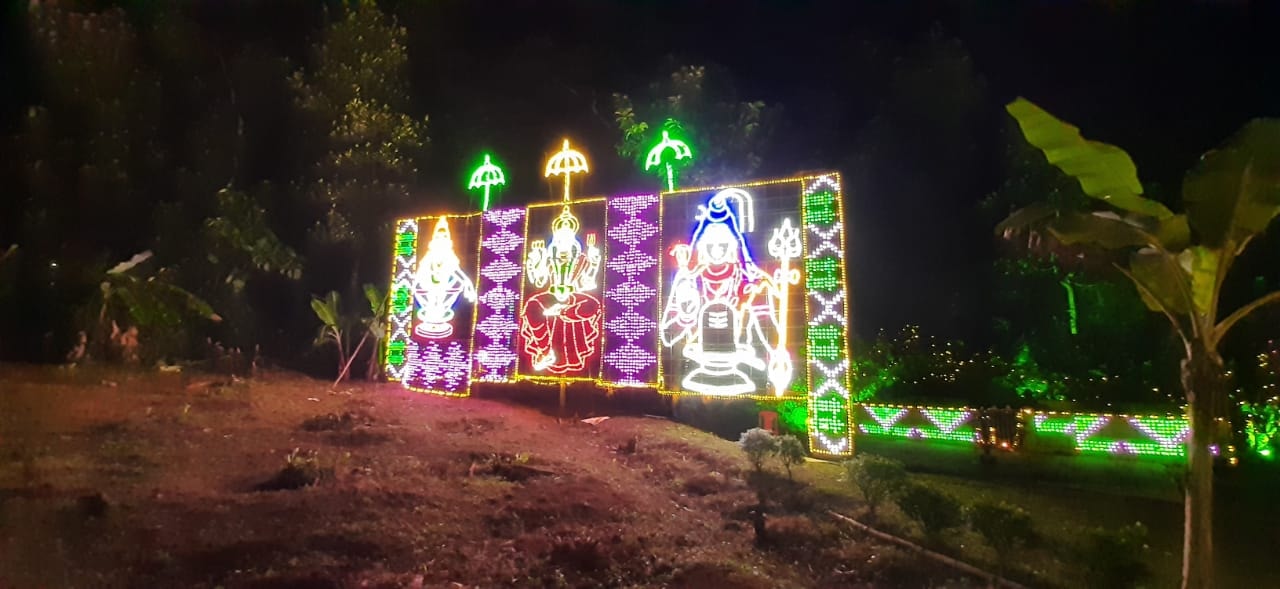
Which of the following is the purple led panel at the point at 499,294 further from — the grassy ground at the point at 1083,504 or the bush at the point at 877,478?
the bush at the point at 877,478

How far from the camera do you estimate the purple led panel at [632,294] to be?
41.0ft

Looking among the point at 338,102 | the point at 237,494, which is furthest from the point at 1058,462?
the point at 338,102

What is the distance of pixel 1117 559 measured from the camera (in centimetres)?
520

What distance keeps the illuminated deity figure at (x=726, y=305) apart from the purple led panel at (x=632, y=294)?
38 centimetres

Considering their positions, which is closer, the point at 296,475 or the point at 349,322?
the point at 296,475

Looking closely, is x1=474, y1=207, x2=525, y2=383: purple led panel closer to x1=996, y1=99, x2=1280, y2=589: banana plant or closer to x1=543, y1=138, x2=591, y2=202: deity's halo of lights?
x1=543, y1=138, x2=591, y2=202: deity's halo of lights

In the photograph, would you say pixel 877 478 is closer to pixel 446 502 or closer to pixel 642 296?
pixel 446 502

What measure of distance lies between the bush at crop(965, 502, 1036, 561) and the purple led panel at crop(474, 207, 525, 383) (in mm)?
9175

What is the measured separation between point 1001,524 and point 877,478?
1.68 metres

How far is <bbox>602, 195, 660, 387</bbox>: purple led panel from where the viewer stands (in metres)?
12.5

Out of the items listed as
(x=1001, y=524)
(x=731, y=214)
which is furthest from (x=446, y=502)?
(x=731, y=214)

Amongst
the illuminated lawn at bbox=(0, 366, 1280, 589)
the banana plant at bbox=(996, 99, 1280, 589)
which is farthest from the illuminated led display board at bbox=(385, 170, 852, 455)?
the banana plant at bbox=(996, 99, 1280, 589)

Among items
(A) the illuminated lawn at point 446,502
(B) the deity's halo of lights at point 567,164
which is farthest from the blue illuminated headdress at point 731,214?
(A) the illuminated lawn at point 446,502

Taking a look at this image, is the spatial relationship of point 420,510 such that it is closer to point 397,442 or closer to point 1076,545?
point 397,442
